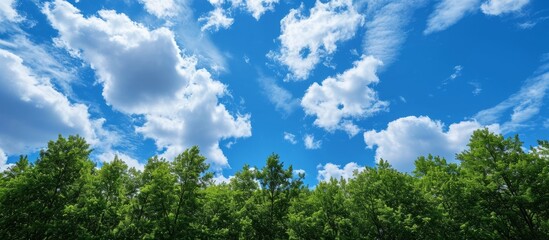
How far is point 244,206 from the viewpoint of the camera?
33.8 metres

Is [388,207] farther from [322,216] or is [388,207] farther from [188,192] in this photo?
[188,192]

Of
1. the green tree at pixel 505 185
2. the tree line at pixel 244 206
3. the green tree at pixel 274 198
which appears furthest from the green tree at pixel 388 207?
the green tree at pixel 274 198

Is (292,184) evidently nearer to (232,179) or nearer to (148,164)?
(232,179)

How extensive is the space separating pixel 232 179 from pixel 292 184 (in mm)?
8331

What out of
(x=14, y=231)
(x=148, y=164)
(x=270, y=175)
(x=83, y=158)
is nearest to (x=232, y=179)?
(x=270, y=175)

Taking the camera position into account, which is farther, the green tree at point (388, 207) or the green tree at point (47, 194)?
the green tree at point (388, 207)

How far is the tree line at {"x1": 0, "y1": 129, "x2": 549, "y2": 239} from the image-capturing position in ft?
85.3

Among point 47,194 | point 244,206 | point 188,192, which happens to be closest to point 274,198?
point 244,206

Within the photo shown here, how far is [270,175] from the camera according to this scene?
38.4 meters

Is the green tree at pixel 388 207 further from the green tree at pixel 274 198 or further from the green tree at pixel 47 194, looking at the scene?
the green tree at pixel 47 194

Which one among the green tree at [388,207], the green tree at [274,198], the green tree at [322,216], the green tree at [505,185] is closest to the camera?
the green tree at [505,185]

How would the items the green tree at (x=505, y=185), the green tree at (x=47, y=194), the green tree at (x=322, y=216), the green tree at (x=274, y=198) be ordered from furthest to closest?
the green tree at (x=274, y=198) → the green tree at (x=322, y=216) → the green tree at (x=505, y=185) → the green tree at (x=47, y=194)

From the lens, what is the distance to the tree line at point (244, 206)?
85.3 feet

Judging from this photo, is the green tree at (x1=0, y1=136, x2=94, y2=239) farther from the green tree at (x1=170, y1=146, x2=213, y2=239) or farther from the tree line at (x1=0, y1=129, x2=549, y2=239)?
the green tree at (x1=170, y1=146, x2=213, y2=239)
